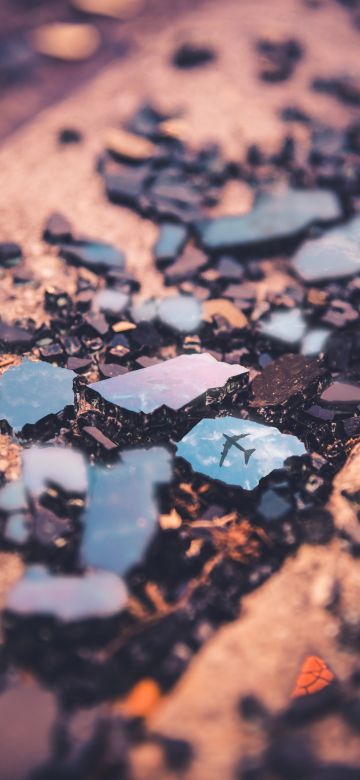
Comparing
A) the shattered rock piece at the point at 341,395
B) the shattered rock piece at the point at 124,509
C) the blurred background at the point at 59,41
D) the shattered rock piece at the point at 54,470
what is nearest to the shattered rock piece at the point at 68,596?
the shattered rock piece at the point at 124,509

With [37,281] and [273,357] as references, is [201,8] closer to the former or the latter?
[37,281]

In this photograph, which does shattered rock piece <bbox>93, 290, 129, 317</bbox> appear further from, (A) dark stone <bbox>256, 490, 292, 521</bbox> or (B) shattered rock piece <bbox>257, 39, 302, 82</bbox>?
(B) shattered rock piece <bbox>257, 39, 302, 82</bbox>

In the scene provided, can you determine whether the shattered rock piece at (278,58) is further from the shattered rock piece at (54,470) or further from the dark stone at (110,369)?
the shattered rock piece at (54,470)

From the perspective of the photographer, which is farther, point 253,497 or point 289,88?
point 289,88

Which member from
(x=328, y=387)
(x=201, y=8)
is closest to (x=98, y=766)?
(x=328, y=387)

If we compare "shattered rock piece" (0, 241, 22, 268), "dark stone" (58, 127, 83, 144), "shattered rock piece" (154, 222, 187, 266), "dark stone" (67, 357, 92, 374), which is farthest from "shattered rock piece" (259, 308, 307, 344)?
"dark stone" (58, 127, 83, 144)

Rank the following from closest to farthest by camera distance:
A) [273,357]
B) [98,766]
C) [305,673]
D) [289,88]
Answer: [98,766] → [305,673] → [273,357] → [289,88]
